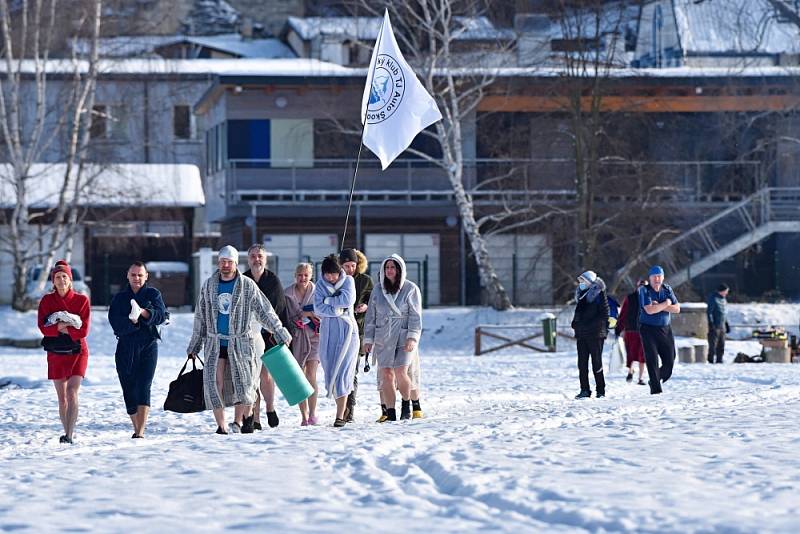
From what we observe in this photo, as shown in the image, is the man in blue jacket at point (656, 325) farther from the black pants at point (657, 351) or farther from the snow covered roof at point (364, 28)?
the snow covered roof at point (364, 28)

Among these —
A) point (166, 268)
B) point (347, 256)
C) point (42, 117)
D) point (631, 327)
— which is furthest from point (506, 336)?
point (347, 256)

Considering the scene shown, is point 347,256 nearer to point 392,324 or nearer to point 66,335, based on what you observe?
point 392,324

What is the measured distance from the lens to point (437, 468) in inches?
418

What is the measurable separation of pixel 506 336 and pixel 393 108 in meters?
15.7

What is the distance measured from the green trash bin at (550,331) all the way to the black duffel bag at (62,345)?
59.1ft

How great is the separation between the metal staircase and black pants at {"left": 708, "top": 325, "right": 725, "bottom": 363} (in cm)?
982

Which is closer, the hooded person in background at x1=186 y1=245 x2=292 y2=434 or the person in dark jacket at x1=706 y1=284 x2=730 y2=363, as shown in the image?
the hooded person in background at x1=186 y1=245 x2=292 y2=434

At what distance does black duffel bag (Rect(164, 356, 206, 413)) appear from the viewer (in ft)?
46.5

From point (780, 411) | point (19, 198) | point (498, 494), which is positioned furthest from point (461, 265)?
point (498, 494)

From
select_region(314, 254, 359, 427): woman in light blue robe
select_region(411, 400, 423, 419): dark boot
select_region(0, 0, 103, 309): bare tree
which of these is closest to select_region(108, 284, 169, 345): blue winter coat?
select_region(314, 254, 359, 427): woman in light blue robe

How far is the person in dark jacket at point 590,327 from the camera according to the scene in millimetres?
18203

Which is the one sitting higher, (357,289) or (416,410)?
(357,289)

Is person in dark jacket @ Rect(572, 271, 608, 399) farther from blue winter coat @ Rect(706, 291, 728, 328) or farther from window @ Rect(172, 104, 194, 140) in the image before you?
window @ Rect(172, 104, 194, 140)

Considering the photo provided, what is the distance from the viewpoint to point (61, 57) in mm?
40438
